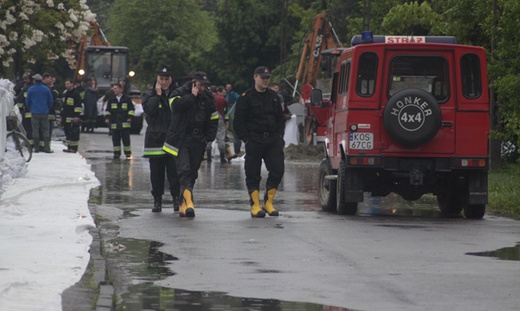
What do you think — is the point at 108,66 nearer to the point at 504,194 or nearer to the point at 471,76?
the point at 504,194

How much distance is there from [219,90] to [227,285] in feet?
79.2

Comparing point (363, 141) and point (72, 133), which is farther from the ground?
point (363, 141)

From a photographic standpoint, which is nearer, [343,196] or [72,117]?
[343,196]

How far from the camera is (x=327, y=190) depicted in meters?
18.9

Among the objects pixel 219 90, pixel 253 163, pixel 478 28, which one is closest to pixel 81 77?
pixel 219 90

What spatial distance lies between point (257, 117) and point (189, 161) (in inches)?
42.0

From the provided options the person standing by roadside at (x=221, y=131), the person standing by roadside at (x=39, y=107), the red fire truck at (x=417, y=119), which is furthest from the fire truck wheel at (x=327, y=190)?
the person standing by roadside at (x=39, y=107)

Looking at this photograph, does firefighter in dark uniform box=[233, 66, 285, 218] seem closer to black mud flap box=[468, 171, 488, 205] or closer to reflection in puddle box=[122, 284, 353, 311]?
black mud flap box=[468, 171, 488, 205]

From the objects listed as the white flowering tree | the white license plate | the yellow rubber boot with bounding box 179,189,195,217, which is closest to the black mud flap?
the white license plate

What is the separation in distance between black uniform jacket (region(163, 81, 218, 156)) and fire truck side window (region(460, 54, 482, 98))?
3.31 meters

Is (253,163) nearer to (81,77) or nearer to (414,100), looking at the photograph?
(414,100)

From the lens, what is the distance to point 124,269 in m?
11.7

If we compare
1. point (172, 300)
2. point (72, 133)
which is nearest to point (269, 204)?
point (172, 300)

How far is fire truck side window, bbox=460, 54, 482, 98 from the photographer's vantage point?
57.6 ft
